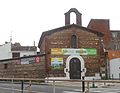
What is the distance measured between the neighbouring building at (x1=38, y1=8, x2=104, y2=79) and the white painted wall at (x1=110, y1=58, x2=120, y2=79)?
360 centimetres

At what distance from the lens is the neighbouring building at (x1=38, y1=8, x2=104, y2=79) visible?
175 ft

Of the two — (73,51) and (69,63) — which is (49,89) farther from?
(73,51)

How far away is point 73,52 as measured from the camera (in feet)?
180

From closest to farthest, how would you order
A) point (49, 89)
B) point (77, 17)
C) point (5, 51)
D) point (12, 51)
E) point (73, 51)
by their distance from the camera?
point (49, 89) < point (73, 51) < point (77, 17) < point (12, 51) < point (5, 51)

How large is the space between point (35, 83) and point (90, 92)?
587 centimetres

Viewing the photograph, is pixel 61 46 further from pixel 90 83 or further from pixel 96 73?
pixel 90 83

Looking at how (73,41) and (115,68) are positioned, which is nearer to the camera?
(73,41)

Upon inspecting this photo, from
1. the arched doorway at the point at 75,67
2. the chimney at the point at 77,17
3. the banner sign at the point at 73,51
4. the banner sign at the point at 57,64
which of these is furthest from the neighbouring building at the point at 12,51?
the arched doorway at the point at 75,67

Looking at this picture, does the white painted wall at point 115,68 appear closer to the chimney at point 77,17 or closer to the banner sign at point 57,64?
the chimney at point 77,17

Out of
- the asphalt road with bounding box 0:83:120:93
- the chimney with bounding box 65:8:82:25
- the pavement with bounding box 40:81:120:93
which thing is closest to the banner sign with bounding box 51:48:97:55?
the chimney with bounding box 65:8:82:25

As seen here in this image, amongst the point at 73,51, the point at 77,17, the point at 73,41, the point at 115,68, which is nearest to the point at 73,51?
the point at 73,51

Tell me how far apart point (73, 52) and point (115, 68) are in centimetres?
960

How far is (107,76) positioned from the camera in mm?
57062

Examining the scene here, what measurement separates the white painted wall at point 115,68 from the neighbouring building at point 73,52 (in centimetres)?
360
